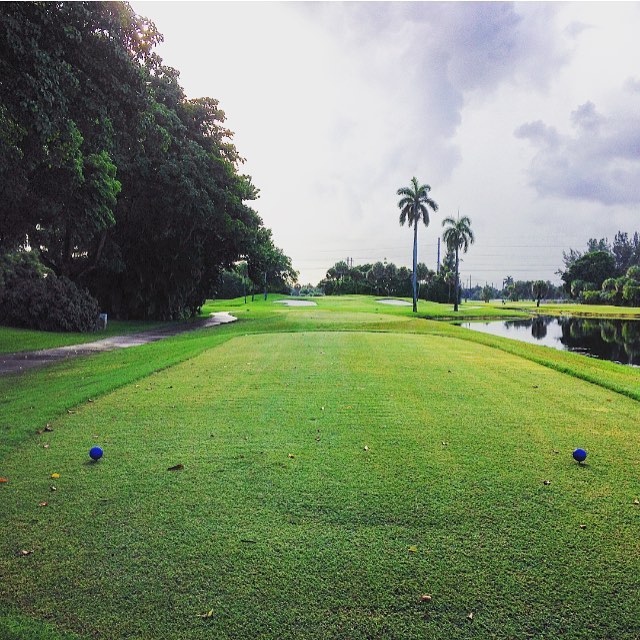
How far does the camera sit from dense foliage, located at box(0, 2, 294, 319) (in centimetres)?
1009

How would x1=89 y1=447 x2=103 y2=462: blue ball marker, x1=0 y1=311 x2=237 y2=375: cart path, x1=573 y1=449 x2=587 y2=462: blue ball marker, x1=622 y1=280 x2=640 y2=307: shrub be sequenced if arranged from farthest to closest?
x1=622 y1=280 x2=640 y2=307: shrub < x1=0 y1=311 x2=237 y2=375: cart path < x1=89 y1=447 x2=103 y2=462: blue ball marker < x1=573 y1=449 x2=587 y2=462: blue ball marker

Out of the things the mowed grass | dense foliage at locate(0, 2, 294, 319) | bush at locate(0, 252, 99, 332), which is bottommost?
the mowed grass

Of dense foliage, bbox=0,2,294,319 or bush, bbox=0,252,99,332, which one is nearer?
dense foliage, bbox=0,2,294,319

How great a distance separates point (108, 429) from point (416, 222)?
53768 mm

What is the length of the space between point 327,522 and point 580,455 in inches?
111

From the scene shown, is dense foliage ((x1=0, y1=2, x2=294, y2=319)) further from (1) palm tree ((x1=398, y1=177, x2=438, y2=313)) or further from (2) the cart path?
(1) palm tree ((x1=398, y1=177, x2=438, y2=313))

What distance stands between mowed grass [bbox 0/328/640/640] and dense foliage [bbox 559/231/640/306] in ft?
275

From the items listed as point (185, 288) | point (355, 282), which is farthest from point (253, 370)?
point (355, 282)

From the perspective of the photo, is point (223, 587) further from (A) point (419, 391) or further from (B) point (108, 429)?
(A) point (419, 391)

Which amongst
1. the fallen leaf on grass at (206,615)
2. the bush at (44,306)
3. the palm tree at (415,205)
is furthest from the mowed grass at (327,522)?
the palm tree at (415,205)

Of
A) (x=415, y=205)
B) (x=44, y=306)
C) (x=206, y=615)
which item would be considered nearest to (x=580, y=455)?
(x=206, y=615)

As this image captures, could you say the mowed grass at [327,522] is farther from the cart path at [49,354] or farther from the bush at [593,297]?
the bush at [593,297]

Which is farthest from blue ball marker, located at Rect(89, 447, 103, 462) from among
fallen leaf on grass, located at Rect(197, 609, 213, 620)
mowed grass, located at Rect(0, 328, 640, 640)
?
fallen leaf on grass, located at Rect(197, 609, 213, 620)

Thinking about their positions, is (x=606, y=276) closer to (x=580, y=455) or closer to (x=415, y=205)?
(x=415, y=205)
